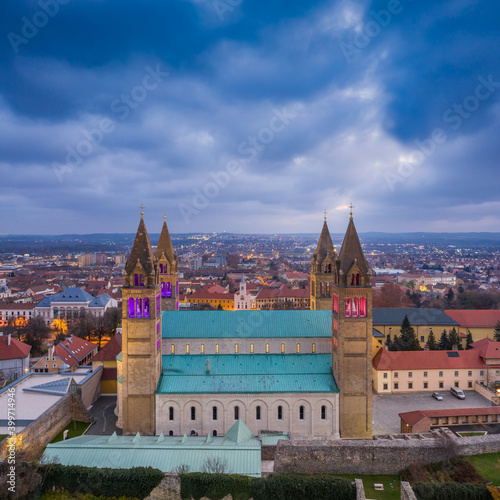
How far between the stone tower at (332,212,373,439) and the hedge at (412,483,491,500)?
13232 millimetres

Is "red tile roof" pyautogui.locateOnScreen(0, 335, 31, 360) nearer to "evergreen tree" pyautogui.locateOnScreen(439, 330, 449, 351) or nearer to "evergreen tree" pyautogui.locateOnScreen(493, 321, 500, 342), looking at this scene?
"evergreen tree" pyautogui.locateOnScreen(439, 330, 449, 351)

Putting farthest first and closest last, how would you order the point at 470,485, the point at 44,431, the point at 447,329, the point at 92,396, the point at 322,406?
the point at 447,329 < the point at 92,396 < the point at 322,406 < the point at 44,431 < the point at 470,485

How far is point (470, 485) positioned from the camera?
82.7 ft

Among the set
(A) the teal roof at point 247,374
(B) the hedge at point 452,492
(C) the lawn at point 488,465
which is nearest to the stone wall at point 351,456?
(C) the lawn at point 488,465

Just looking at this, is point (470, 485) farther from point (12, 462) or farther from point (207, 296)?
point (207, 296)

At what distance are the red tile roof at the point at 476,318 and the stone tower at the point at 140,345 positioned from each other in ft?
193

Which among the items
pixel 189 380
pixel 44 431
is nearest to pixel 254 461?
pixel 189 380

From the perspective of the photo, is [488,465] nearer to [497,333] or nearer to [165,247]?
[165,247]

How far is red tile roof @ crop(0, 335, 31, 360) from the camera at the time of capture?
192ft

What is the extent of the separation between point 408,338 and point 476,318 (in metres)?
17.8

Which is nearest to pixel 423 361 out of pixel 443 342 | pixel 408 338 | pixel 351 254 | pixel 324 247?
pixel 408 338

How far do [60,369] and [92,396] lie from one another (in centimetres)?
989

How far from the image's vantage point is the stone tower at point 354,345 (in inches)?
1503

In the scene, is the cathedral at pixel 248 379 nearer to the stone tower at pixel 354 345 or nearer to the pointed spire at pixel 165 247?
the stone tower at pixel 354 345
